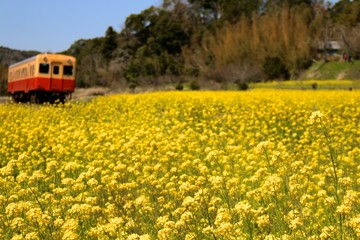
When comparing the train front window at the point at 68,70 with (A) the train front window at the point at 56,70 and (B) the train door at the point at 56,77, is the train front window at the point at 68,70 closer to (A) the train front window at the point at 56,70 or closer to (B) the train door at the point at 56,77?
(B) the train door at the point at 56,77

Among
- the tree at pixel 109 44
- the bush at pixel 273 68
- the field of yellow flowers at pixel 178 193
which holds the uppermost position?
the tree at pixel 109 44

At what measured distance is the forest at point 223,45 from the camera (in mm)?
41906

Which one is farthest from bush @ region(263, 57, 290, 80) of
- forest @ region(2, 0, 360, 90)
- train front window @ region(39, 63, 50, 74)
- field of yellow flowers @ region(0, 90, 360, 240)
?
field of yellow flowers @ region(0, 90, 360, 240)

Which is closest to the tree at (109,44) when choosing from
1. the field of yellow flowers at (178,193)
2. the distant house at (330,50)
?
the distant house at (330,50)

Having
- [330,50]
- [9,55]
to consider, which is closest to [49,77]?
[330,50]

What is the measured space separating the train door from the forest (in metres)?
8.79

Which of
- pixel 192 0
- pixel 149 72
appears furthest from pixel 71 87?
pixel 192 0

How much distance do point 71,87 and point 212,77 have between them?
68.9ft

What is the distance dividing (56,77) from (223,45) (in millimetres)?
32107

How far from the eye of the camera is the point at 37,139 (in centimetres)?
780

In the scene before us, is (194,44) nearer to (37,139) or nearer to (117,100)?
(117,100)

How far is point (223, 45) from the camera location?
50594 mm

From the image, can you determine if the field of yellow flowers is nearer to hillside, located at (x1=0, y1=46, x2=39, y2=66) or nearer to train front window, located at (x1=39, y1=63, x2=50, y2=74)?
train front window, located at (x1=39, y1=63, x2=50, y2=74)

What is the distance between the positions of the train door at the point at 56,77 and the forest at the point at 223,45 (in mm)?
8794
